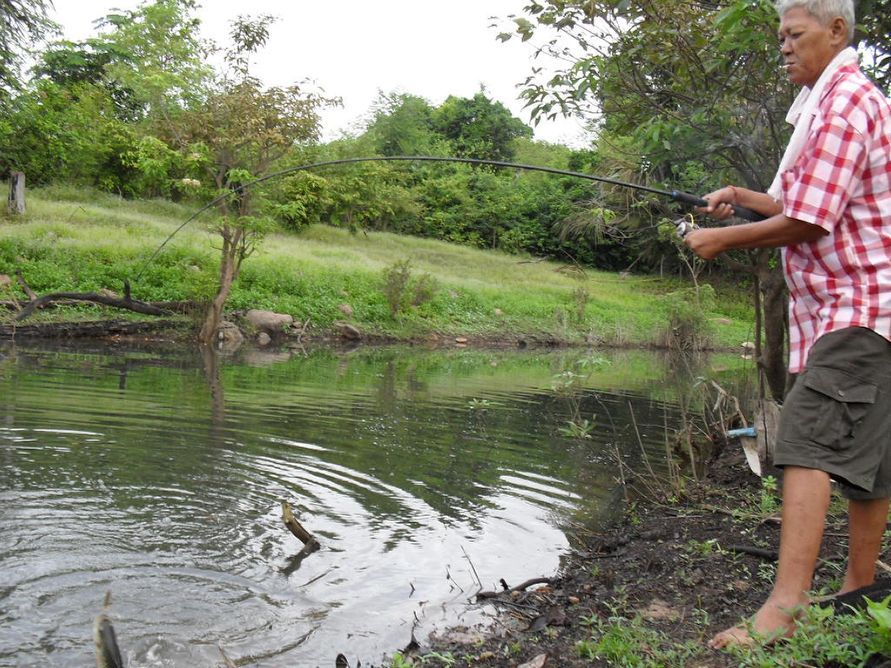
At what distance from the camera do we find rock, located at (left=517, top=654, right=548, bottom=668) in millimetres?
2975

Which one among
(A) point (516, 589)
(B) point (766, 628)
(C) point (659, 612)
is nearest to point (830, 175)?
(B) point (766, 628)

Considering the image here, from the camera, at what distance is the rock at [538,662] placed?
2975 millimetres

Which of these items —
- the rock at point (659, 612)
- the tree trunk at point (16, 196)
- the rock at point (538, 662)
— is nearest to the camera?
the rock at point (538, 662)

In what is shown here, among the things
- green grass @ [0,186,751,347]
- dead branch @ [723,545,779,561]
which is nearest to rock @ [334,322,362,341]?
green grass @ [0,186,751,347]

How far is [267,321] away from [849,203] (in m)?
19.8

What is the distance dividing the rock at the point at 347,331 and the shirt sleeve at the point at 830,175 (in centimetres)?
2126

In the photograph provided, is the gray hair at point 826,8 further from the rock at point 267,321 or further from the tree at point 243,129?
the rock at point 267,321

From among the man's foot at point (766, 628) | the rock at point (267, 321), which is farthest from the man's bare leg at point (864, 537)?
the rock at point (267, 321)

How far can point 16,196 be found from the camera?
2391 centimetres

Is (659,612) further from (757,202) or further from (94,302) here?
(94,302)

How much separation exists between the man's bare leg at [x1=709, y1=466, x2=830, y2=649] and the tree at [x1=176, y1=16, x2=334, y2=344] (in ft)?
50.2

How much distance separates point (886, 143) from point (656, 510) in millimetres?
3680

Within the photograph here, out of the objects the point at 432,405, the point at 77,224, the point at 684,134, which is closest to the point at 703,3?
the point at 684,134

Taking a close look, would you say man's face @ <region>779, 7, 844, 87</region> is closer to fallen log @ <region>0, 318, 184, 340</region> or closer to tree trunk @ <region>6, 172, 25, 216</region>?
fallen log @ <region>0, 318, 184, 340</region>
